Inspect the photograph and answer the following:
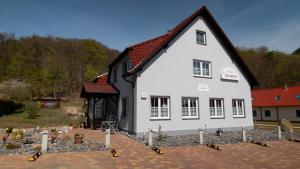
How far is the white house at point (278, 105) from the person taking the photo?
32688mm

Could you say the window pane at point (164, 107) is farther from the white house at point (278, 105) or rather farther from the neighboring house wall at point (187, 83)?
the white house at point (278, 105)

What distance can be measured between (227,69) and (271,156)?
9968 mm

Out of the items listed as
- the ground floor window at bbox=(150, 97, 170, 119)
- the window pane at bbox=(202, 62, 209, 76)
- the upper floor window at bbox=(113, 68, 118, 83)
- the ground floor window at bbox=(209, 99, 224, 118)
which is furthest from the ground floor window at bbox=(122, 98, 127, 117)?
the ground floor window at bbox=(209, 99, 224, 118)

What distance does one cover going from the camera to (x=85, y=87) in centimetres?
1673

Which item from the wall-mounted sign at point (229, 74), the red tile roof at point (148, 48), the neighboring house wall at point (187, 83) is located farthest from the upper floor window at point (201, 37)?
the wall-mounted sign at point (229, 74)


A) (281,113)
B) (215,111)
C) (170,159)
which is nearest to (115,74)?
(215,111)

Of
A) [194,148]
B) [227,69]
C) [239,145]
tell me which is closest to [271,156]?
[239,145]

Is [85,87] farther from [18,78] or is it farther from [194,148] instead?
[18,78]

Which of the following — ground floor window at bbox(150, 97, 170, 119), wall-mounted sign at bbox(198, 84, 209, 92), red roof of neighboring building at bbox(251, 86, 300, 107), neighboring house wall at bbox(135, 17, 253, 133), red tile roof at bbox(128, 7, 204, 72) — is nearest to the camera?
neighboring house wall at bbox(135, 17, 253, 133)

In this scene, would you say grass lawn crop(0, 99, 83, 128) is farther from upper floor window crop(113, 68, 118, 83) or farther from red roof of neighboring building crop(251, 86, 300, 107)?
red roof of neighboring building crop(251, 86, 300, 107)

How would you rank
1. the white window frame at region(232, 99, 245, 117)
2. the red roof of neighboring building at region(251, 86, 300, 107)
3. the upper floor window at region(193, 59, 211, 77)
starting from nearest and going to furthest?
the upper floor window at region(193, 59, 211, 77), the white window frame at region(232, 99, 245, 117), the red roof of neighboring building at region(251, 86, 300, 107)

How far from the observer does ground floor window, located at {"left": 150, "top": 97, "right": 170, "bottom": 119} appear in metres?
14.9

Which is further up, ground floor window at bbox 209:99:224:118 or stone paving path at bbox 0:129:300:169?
ground floor window at bbox 209:99:224:118

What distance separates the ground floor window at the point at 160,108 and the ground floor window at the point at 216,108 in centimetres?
411
